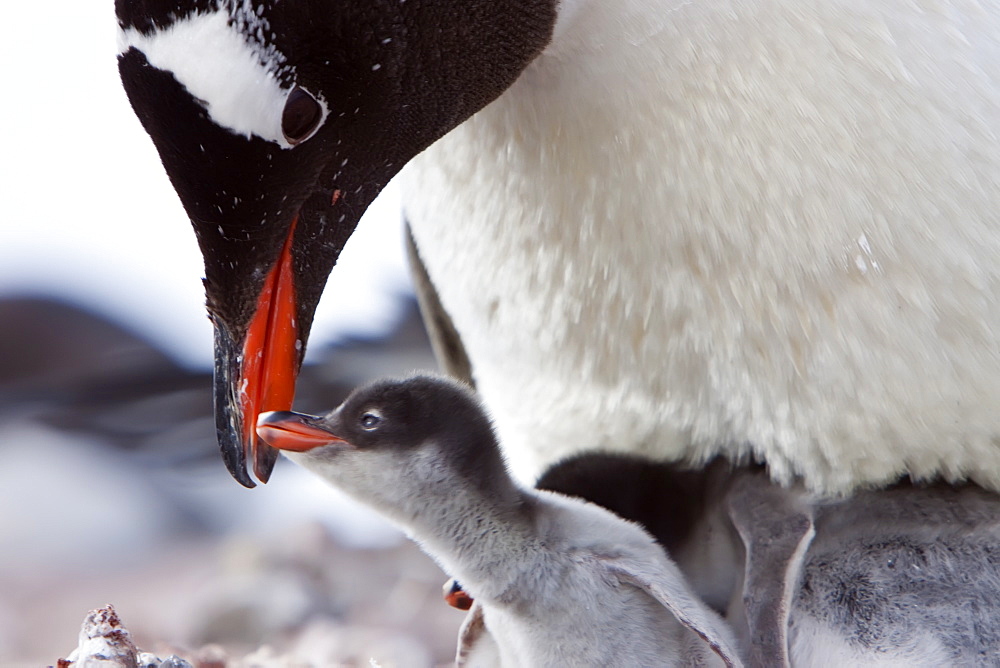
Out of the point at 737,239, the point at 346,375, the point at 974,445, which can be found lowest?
the point at 346,375

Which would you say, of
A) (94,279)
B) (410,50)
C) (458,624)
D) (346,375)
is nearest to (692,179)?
(410,50)

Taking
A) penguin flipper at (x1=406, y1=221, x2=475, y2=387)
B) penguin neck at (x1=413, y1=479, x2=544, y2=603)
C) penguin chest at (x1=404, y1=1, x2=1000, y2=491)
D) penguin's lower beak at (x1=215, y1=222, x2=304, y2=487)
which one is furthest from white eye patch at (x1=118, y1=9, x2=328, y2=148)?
penguin flipper at (x1=406, y1=221, x2=475, y2=387)

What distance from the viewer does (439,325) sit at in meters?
1.28

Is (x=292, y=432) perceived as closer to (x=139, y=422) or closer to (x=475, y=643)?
(x=475, y=643)

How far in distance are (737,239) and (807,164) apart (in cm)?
7

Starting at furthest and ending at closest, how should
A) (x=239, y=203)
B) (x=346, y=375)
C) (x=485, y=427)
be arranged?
(x=346, y=375) < (x=485, y=427) < (x=239, y=203)

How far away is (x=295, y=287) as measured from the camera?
0.72 meters

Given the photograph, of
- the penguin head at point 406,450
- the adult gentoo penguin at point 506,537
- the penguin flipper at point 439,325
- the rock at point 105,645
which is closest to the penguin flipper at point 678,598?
the adult gentoo penguin at point 506,537

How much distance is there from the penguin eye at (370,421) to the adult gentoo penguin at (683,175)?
0.31 feet

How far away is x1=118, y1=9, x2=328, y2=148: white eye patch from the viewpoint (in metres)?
0.61

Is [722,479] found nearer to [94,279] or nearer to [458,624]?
[458,624]

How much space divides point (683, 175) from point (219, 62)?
31cm

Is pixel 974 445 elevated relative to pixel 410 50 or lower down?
lower down

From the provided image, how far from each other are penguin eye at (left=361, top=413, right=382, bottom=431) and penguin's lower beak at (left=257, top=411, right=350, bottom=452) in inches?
0.7
